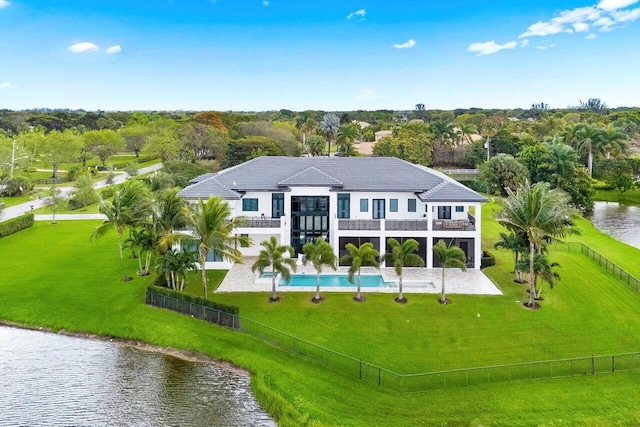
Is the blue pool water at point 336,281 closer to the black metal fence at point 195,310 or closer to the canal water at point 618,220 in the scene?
the black metal fence at point 195,310

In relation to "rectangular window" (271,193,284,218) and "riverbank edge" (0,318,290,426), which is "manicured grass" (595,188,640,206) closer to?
"rectangular window" (271,193,284,218)

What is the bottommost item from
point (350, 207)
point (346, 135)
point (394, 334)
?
point (394, 334)

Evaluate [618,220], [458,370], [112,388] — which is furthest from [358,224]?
[618,220]

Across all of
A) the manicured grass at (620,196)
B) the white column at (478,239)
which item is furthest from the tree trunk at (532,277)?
the manicured grass at (620,196)

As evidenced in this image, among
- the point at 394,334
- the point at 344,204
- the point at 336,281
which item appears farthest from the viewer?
the point at 344,204

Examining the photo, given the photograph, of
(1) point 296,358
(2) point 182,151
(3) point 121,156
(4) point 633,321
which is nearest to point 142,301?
(1) point 296,358

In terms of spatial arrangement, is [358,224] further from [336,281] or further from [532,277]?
[532,277]
